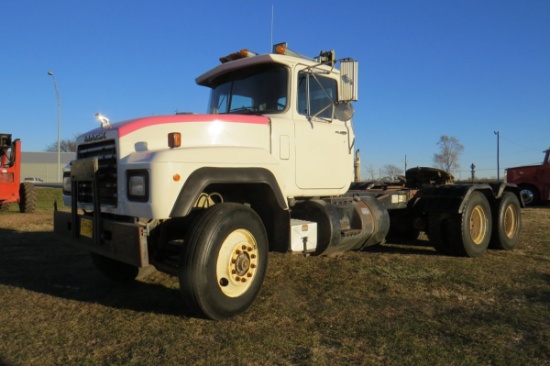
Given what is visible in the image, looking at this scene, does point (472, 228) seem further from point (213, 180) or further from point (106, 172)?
point (106, 172)

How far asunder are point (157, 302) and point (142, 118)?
189 cm

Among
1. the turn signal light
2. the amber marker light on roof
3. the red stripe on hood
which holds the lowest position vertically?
the amber marker light on roof

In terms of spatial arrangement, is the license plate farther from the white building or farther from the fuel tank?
the white building

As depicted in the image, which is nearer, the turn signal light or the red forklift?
the turn signal light

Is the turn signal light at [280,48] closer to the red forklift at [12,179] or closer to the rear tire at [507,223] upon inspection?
the rear tire at [507,223]

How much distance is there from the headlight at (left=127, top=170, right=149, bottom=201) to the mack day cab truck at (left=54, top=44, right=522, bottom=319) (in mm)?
12

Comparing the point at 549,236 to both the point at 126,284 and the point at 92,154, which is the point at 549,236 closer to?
the point at 126,284

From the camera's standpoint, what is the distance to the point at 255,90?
5.34 metres

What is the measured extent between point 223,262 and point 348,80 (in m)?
2.77

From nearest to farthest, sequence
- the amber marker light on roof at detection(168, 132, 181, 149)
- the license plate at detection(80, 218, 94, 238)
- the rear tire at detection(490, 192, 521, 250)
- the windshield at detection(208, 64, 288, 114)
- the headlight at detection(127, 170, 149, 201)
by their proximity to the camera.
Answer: the headlight at detection(127, 170, 149, 201)
the amber marker light on roof at detection(168, 132, 181, 149)
the license plate at detection(80, 218, 94, 238)
the windshield at detection(208, 64, 288, 114)
the rear tire at detection(490, 192, 521, 250)

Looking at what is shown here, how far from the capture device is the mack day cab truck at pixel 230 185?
12.3ft

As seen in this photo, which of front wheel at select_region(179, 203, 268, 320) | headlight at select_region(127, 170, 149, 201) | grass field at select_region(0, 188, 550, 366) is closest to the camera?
grass field at select_region(0, 188, 550, 366)

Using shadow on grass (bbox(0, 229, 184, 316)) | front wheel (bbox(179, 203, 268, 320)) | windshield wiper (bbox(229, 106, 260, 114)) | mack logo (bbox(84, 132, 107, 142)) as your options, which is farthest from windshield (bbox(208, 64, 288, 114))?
shadow on grass (bbox(0, 229, 184, 316))

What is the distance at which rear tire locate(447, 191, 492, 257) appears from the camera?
22.8 feet
